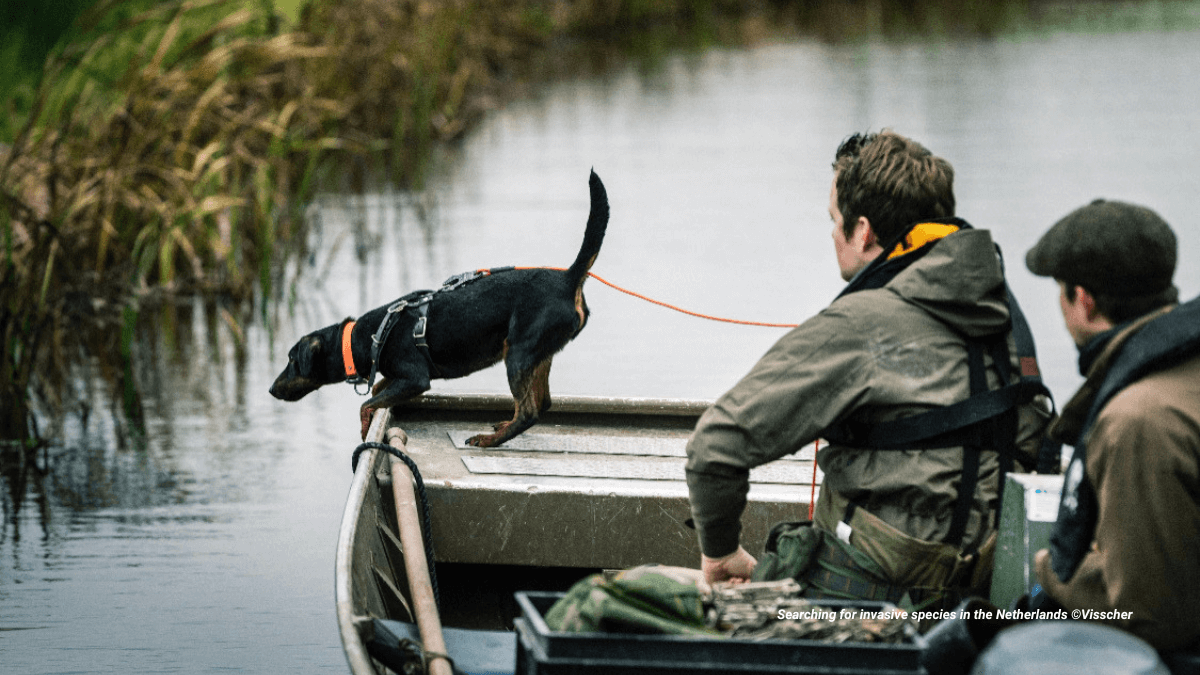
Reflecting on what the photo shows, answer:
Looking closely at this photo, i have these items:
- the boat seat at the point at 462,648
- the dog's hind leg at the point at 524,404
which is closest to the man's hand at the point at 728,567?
the boat seat at the point at 462,648

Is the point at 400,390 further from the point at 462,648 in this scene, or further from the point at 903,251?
the point at 903,251

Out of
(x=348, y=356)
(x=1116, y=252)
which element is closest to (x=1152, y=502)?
(x=1116, y=252)

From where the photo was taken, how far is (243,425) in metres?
8.50

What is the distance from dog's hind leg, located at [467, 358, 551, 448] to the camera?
4836 mm

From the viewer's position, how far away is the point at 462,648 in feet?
11.8

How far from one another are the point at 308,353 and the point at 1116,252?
3.01 m

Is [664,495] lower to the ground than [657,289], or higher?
higher

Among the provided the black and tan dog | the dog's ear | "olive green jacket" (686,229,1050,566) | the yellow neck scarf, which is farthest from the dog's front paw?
the yellow neck scarf

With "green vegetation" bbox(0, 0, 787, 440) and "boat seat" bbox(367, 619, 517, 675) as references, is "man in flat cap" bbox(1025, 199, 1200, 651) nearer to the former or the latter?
"boat seat" bbox(367, 619, 517, 675)

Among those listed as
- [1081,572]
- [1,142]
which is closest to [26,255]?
[1,142]

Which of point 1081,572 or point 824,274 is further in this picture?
point 824,274

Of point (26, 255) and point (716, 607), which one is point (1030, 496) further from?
point (26, 255)

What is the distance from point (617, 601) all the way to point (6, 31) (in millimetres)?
→ 10817

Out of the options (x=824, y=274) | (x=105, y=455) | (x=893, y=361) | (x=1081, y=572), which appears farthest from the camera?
(x=824, y=274)
